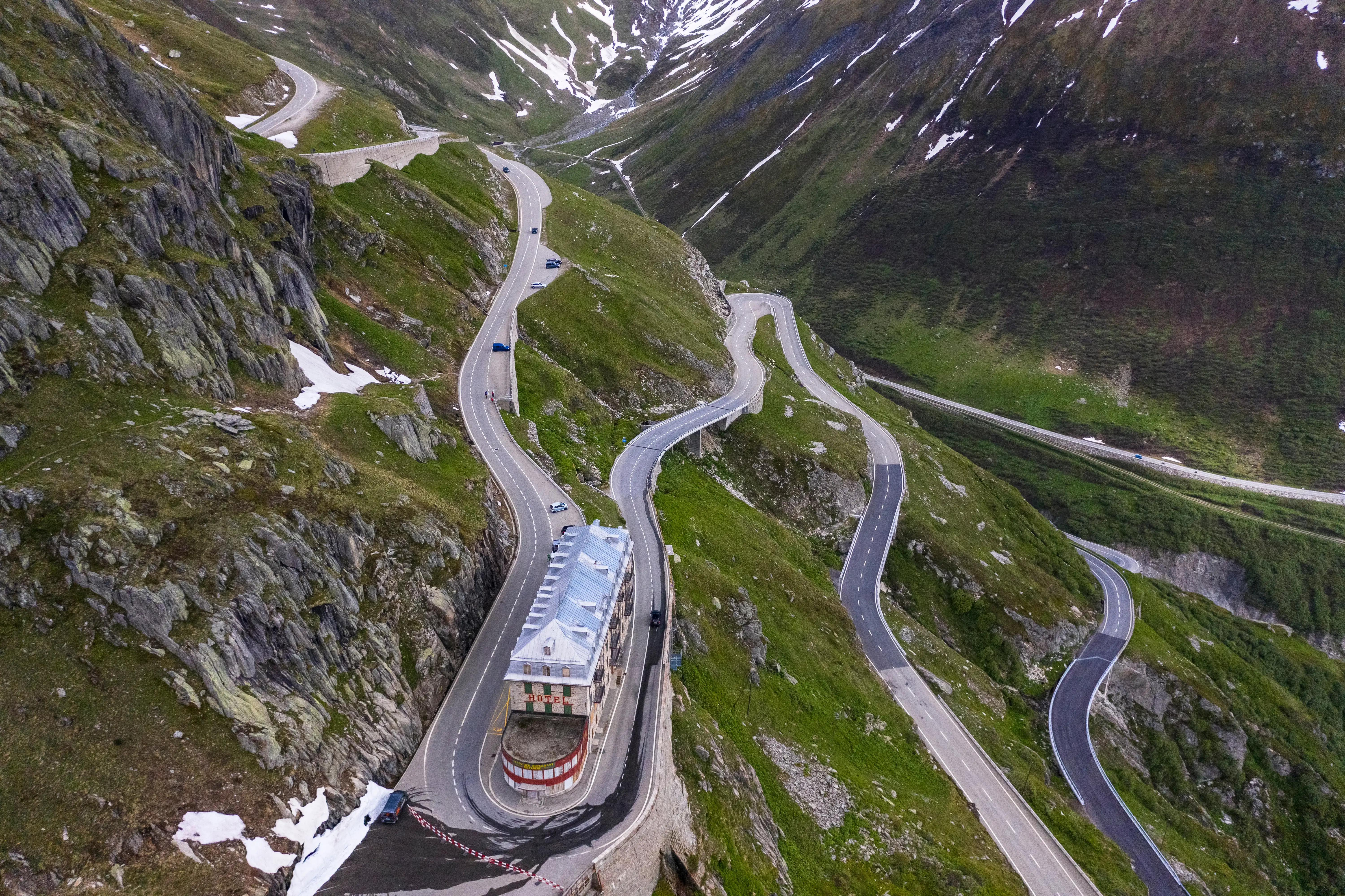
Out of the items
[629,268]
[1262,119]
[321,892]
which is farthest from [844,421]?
[1262,119]

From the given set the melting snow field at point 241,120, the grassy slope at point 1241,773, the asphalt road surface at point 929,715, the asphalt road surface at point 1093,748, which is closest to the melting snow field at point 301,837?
the asphalt road surface at point 929,715

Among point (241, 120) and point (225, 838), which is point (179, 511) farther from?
point (241, 120)

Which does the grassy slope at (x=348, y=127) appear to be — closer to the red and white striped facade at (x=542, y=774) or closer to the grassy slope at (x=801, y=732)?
the grassy slope at (x=801, y=732)

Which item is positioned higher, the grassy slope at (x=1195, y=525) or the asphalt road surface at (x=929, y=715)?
the grassy slope at (x=1195, y=525)

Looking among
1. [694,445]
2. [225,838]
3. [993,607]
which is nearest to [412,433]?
[225,838]

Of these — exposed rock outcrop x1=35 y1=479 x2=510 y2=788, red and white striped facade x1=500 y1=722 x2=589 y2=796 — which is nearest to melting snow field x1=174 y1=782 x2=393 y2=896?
exposed rock outcrop x1=35 y1=479 x2=510 y2=788

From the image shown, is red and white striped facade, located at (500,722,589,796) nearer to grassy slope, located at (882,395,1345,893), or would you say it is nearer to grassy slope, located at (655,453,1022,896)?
grassy slope, located at (655,453,1022,896)

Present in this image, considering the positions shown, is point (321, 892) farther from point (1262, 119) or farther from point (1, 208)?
point (1262, 119)

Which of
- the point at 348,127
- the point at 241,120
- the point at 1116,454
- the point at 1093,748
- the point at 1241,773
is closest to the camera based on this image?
the point at 1093,748
